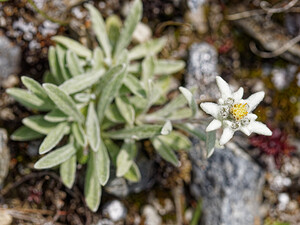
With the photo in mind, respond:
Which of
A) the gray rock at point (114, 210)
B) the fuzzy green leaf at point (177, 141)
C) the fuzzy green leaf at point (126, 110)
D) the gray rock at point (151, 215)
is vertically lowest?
the gray rock at point (151, 215)

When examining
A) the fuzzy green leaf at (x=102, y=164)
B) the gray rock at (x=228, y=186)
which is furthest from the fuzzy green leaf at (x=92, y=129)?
the gray rock at (x=228, y=186)

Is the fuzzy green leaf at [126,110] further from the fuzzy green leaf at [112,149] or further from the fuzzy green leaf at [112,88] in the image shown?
the fuzzy green leaf at [112,149]

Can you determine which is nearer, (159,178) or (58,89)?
(58,89)

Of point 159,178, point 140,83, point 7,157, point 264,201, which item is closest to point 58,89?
point 140,83

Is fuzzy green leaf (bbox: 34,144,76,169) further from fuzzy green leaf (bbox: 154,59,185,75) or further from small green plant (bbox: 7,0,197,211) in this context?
fuzzy green leaf (bbox: 154,59,185,75)

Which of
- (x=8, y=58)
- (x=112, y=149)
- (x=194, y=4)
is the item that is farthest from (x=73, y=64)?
(x=194, y=4)

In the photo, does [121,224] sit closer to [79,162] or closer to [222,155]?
[79,162]
